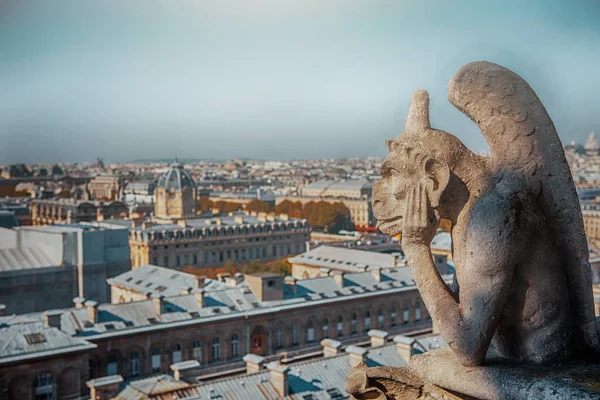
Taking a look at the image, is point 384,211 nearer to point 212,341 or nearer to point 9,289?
point 212,341

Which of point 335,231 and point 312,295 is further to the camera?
point 335,231

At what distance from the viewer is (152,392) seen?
59.6 feet

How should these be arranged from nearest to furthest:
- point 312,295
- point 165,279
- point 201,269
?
1. point 312,295
2. point 165,279
3. point 201,269

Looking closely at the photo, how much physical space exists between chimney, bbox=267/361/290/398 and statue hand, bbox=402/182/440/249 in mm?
16001

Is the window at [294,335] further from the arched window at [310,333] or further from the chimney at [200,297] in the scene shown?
the chimney at [200,297]

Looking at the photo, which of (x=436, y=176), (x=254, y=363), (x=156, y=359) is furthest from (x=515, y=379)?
(x=156, y=359)

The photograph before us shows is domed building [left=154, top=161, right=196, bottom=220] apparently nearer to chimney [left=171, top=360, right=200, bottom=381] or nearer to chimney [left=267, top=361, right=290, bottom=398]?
chimney [left=171, top=360, right=200, bottom=381]

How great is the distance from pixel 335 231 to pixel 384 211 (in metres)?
85.8

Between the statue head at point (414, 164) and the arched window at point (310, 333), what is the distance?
91.6 feet

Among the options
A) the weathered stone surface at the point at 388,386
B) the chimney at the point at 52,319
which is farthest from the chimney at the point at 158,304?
the weathered stone surface at the point at 388,386

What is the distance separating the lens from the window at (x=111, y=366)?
26333 mm

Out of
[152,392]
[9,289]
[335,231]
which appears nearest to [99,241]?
[9,289]

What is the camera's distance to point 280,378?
1977cm

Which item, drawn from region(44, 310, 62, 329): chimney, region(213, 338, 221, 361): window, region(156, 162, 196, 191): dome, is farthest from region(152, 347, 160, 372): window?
region(156, 162, 196, 191): dome
